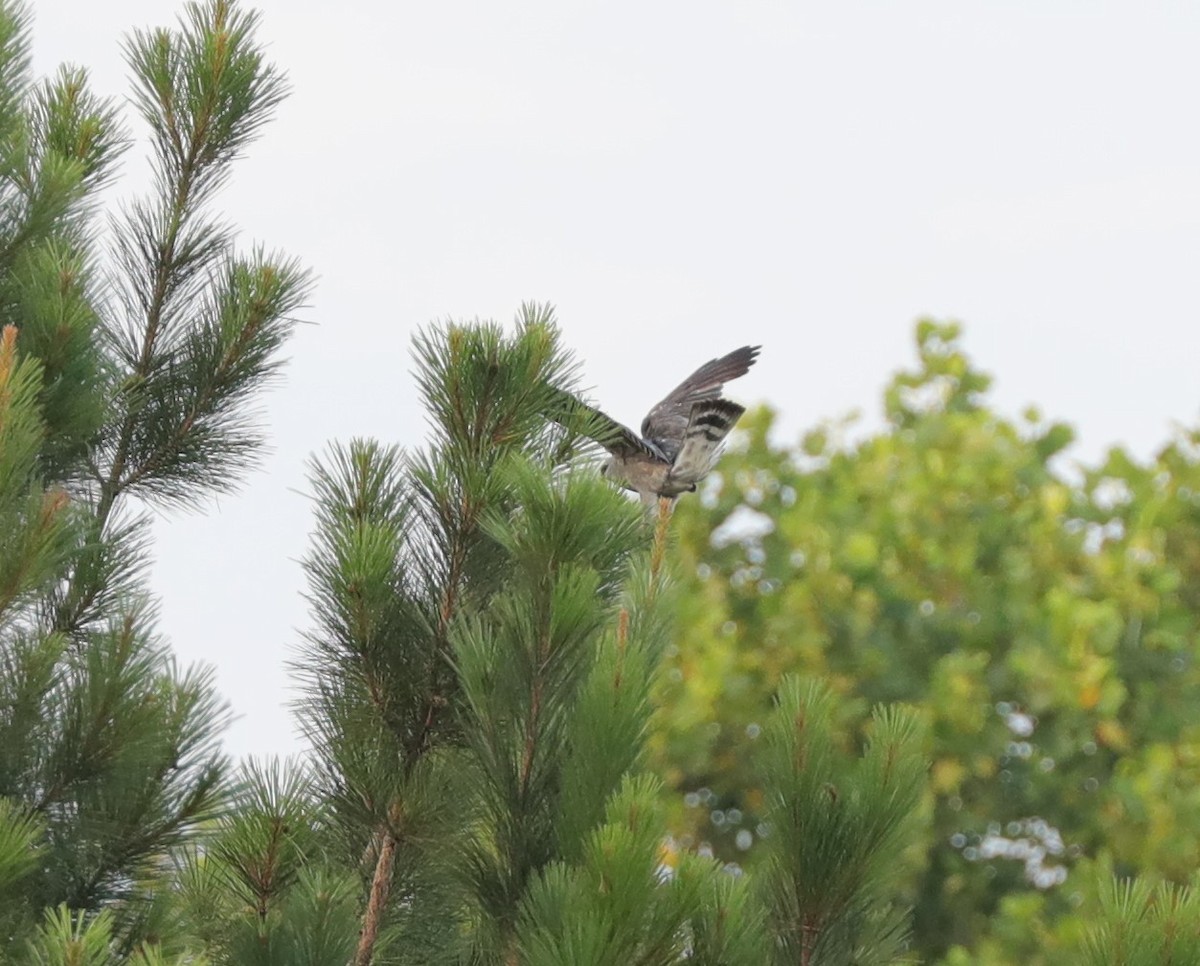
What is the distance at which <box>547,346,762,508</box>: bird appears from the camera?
3.68 m

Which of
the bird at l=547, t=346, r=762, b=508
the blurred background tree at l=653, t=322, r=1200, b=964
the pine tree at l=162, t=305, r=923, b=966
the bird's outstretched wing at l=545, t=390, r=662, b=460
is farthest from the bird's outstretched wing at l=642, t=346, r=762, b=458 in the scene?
the blurred background tree at l=653, t=322, r=1200, b=964

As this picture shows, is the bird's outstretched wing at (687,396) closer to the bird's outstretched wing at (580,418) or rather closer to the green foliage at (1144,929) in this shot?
the bird's outstretched wing at (580,418)

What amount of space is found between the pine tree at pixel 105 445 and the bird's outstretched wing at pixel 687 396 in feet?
3.55

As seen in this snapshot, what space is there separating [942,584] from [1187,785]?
1811 mm

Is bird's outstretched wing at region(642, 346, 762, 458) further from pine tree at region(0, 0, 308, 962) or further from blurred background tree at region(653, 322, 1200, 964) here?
blurred background tree at region(653, 322, 1200, 964)

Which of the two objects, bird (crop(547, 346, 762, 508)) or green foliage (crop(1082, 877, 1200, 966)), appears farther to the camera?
bird (crop(547, 346, 762, 508))

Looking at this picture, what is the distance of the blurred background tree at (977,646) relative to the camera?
33.3 feet

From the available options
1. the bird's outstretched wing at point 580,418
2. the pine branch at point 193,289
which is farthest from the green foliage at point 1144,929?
the pine branch at point 193,289

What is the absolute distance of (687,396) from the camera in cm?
508

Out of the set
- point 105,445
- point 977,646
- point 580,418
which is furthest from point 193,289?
point 977,646

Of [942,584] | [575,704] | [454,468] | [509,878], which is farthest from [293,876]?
[942,584]

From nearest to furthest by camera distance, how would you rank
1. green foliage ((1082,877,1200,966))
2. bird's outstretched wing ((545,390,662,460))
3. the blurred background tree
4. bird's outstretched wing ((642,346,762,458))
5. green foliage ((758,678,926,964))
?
green foliage ((1082,877,1200,966)) → green foliage ((758,678,926,964)) → bird's outstretched wing ((545,390,662,460)) → bird's outstretched wing ((642,346,762,458)) → the blurred background tree

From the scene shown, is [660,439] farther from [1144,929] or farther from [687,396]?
[1144,929]

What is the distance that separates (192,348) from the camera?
16.2ft
